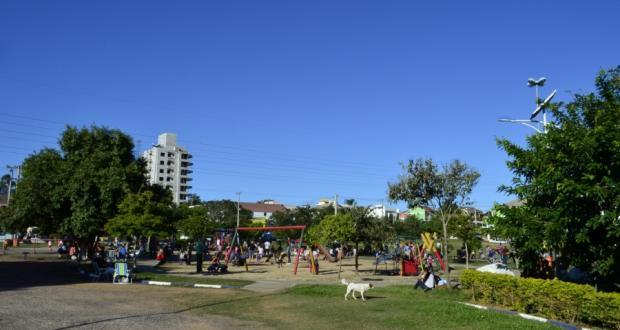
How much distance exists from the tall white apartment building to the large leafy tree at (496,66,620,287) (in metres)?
144

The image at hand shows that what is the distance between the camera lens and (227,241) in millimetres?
46406

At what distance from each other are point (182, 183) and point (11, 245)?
97563 mm

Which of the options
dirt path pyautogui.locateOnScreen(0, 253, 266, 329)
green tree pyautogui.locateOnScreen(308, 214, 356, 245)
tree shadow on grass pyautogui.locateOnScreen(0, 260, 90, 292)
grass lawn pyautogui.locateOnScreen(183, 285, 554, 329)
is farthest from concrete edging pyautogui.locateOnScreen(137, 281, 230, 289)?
green tree pyautogui.locateOnScreen(308, 214, 356, 245)

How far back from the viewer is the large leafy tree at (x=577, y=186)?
12.6 meters

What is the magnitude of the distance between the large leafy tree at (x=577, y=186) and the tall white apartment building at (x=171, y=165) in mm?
144412

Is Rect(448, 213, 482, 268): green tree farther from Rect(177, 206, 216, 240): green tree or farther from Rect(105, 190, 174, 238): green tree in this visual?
Rect(105, 190, 174, 238): green tree

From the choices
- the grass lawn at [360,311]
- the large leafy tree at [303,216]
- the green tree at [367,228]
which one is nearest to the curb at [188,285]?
the grass lawn at [360,311]

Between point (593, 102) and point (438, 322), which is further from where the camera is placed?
point (593, 102)

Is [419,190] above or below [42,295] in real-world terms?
above

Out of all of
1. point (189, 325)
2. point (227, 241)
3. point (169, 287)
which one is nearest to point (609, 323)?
point (189, 325)

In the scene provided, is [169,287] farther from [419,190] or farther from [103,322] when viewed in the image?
[419,190]

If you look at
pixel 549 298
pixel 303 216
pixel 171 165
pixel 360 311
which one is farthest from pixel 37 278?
pixel 171 165

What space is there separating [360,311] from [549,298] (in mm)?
4711

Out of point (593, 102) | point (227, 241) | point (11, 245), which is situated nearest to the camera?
point (593, 102)
